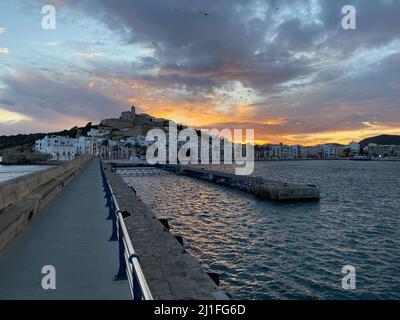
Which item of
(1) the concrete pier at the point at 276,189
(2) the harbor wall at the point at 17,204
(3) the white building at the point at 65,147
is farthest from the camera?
(3) the white building at the point at 65,147

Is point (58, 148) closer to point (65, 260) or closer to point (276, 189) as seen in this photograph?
point (276, 189)

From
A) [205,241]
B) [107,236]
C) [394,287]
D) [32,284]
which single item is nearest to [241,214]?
[205,241]

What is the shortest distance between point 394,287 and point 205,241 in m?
9.17

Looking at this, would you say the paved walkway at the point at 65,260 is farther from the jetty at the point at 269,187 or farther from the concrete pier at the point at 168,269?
the jetty at the point at 269,187

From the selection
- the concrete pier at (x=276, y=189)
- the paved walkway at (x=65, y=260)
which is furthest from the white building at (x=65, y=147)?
the paved walkway at (x=65, y=260)

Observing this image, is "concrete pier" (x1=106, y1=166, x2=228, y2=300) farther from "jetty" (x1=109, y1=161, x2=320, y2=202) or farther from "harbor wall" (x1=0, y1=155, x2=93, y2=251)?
"jetty" (x1=109, y1=161, x2=320, y2=202)

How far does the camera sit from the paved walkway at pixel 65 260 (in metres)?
4.67

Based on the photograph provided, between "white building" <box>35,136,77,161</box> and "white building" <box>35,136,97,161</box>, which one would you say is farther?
"white building" <box>35,136,97,161</box>

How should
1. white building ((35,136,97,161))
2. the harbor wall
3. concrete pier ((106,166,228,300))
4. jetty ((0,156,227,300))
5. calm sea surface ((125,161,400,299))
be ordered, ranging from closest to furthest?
jetty ((0,156,227,300)), concrete pier ((106,166,228,300)), the harbor wall, calm sea surface ((125,161,400,299)), white building ((35,136,97,161))

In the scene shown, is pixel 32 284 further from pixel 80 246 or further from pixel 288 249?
pixel 288 249

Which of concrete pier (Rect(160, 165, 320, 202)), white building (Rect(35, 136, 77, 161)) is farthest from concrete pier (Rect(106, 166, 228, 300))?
white building (Rect(35, 136, 77, 161))

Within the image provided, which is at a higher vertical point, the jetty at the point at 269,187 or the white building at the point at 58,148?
the white building at the point at 58,148

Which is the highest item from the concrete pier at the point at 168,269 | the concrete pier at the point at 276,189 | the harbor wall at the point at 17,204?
the harbor wall at the point at 17,204

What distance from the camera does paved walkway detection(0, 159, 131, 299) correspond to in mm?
4672
